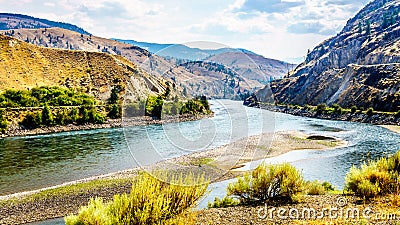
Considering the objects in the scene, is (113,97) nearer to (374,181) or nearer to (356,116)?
(356,116)

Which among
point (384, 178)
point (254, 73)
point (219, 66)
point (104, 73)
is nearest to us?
point (219, 66)

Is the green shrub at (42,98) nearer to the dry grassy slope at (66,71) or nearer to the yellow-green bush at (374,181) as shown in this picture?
the dry grassy slope at (66,71)

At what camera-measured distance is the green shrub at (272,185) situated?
50.6ft

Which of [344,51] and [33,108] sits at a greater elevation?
[344,51]

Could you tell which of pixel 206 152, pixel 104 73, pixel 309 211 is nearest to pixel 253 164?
pixel 206 152

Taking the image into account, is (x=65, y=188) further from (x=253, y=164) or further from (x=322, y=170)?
(x=322, y=170)

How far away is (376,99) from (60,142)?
3026 inches

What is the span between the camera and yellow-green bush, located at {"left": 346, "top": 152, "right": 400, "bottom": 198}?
15.2 meters

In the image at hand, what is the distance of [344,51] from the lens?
160375 millimetres

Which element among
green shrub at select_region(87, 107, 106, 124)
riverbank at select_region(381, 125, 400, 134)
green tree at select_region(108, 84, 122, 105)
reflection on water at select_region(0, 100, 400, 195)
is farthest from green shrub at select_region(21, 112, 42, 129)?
riverbank at select_region(381, 125, 400, 134)

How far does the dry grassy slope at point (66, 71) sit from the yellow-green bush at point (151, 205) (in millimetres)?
75516

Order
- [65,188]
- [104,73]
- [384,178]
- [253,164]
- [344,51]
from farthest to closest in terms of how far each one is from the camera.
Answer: [344,51]
[104,73]
[253,164]
[65,188]
[384,178]

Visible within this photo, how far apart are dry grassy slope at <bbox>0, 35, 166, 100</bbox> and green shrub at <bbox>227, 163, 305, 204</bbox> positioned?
72.1m

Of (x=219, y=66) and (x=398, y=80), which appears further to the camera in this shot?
(x=398, y=80)
